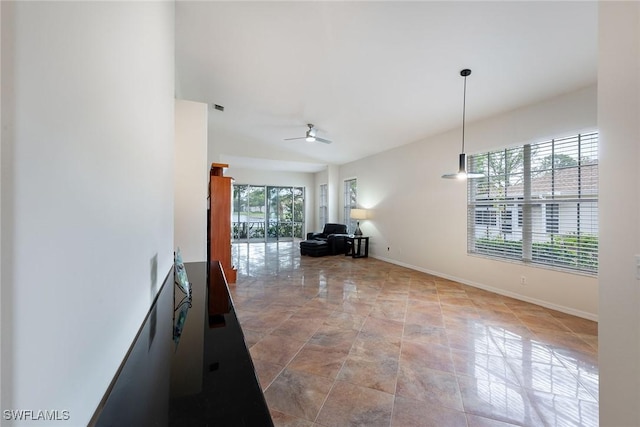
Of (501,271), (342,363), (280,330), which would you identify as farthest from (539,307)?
(280,330)

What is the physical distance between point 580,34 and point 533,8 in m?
0.66

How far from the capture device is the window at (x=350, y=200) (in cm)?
847

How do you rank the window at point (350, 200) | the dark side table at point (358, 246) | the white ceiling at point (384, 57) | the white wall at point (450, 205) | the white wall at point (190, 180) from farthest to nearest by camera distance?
the window at point (350, 200) < the dark side table at point (358, 246) < the white wall at point (450, 205) < the white wall at point (190, 180) < the white ceiling at point (384, 57)

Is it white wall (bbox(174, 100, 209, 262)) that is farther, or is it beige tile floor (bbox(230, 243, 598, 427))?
white wall (bbox(174, 100, 209, 262))

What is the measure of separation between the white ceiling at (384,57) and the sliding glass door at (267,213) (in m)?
5.69

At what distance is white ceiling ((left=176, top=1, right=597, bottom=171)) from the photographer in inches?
100.0

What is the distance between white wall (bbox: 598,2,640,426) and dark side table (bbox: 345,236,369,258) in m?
6.12

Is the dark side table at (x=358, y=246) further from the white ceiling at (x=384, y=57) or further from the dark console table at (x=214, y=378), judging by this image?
the dark console table at (x=214, y=378)

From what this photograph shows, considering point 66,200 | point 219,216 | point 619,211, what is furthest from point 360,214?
point 66,200

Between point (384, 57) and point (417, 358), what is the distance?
3.27 metres

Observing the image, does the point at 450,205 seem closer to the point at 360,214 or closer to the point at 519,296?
the point at 519,296

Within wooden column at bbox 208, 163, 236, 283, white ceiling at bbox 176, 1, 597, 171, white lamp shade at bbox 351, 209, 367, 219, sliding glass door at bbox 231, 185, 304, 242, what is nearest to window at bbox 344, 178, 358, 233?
white lamp shade at bbox 351, 209, 367, 219

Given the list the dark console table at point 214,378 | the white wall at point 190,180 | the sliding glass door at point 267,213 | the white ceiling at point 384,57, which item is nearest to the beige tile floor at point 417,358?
the dark console table at point 214,378

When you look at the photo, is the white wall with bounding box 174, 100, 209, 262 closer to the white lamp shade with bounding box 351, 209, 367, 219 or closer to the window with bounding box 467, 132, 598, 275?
the window with bounding box 467, 132, 598, 275
